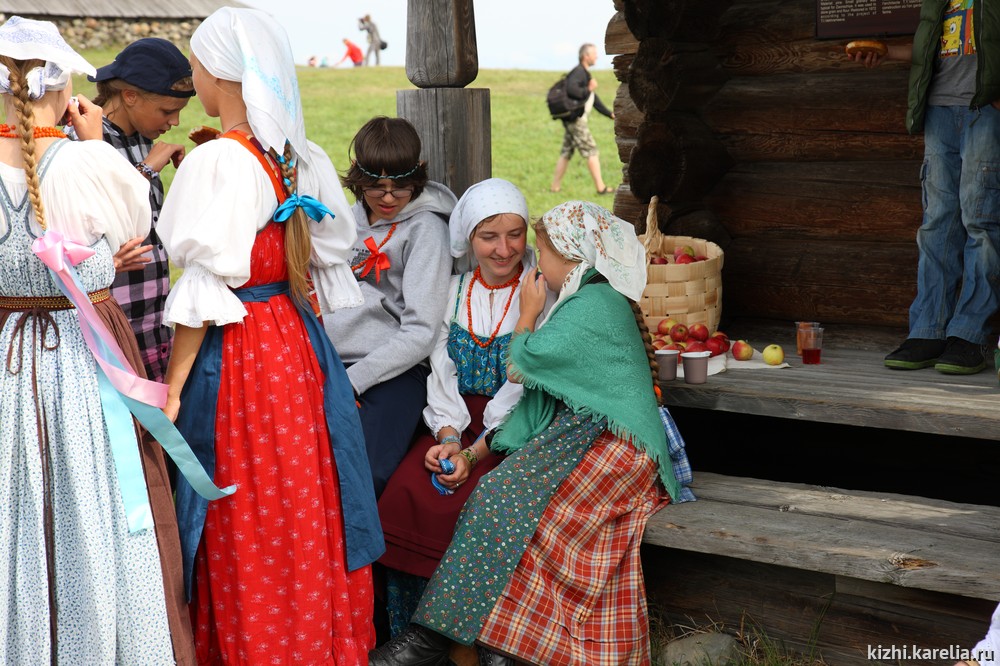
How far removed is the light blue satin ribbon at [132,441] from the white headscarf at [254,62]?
68 centimetres

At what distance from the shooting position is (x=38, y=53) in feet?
8.89

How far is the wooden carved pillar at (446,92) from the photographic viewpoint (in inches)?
179

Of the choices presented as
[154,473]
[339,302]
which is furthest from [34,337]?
[339,302]

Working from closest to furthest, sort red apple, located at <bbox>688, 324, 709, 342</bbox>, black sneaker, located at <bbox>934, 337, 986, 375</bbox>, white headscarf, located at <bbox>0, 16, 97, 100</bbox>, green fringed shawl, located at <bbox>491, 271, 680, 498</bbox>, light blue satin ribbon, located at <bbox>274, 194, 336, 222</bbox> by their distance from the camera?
white headscarf, located at <bbox>0, 16, 97, 100</bbox>, light blue satin ribbon, located at <bbox>274, 194, 336, 222</bbox>, green fringed shawl, located at <bbox>491, 271, 680, 498</bbox>, black sneaker, located at <bbox>934, 337, 986, 375</bbox>, red apple, located at <bbox>688, 324, 709, 342</bbox>

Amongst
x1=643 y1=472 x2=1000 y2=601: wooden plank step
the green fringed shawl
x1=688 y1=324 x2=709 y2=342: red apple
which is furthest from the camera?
x1=688 y1=324 x2=709 y2=342: red apple

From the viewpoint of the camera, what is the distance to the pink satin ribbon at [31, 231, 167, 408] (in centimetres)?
273

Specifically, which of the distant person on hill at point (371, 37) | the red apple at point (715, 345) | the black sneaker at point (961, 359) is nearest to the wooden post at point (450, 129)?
the red apple at point (715, 345)

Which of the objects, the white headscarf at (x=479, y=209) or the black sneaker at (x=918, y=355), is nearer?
the white headscarf at (x=479, y=209)

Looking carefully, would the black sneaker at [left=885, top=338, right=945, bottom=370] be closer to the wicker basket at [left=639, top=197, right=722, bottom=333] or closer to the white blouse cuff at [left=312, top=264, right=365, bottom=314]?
the wicker basket at [left=639, top=197, right=722, bottom=333]

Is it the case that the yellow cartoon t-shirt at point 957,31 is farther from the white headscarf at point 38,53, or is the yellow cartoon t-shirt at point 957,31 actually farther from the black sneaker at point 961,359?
the white headscarf at point 38,53

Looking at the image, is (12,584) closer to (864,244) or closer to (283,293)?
(283,293)

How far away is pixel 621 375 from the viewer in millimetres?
3621

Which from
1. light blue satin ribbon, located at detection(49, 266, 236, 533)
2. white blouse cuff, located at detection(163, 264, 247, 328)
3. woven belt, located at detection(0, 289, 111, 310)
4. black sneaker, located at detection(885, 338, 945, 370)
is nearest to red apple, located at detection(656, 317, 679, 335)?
black sneaker, located at detection(885, 338, 945, 370)

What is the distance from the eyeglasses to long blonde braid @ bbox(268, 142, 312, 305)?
93 centimetres
